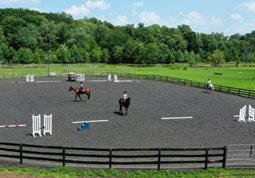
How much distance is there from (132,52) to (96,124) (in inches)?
3534

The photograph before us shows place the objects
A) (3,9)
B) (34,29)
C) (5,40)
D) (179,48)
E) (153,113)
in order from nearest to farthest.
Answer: (153,113)
(5,40)
(34,29)
(179,48)
(3,9)

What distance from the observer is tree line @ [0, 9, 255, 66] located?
10550cm

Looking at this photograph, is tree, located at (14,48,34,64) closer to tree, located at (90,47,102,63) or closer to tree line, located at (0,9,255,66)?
tree line, located at (0,9,255,66)

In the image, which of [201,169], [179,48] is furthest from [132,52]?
[201,169]

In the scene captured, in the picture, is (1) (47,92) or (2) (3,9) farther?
(2) (3,9)

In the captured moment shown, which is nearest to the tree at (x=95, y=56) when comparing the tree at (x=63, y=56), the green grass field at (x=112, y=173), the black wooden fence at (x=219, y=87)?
the tree at (x=63, y=56)

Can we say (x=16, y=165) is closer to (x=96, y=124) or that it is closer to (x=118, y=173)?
(x=118, y=173)

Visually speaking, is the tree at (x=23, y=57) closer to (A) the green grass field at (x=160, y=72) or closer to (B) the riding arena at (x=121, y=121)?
(A) the green grass field at (x=160, y=72)

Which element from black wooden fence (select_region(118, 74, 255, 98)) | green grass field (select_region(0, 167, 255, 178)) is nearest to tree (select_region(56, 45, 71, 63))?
black wooden fence (select_region(118, 74, 255, 98))

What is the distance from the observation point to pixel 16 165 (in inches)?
572

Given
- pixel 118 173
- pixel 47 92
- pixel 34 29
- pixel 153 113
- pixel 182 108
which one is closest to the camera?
pixel 118 173

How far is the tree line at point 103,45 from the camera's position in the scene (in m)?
106

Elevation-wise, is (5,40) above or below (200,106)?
above

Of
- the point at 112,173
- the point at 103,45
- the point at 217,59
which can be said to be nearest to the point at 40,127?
the point at 112,173
